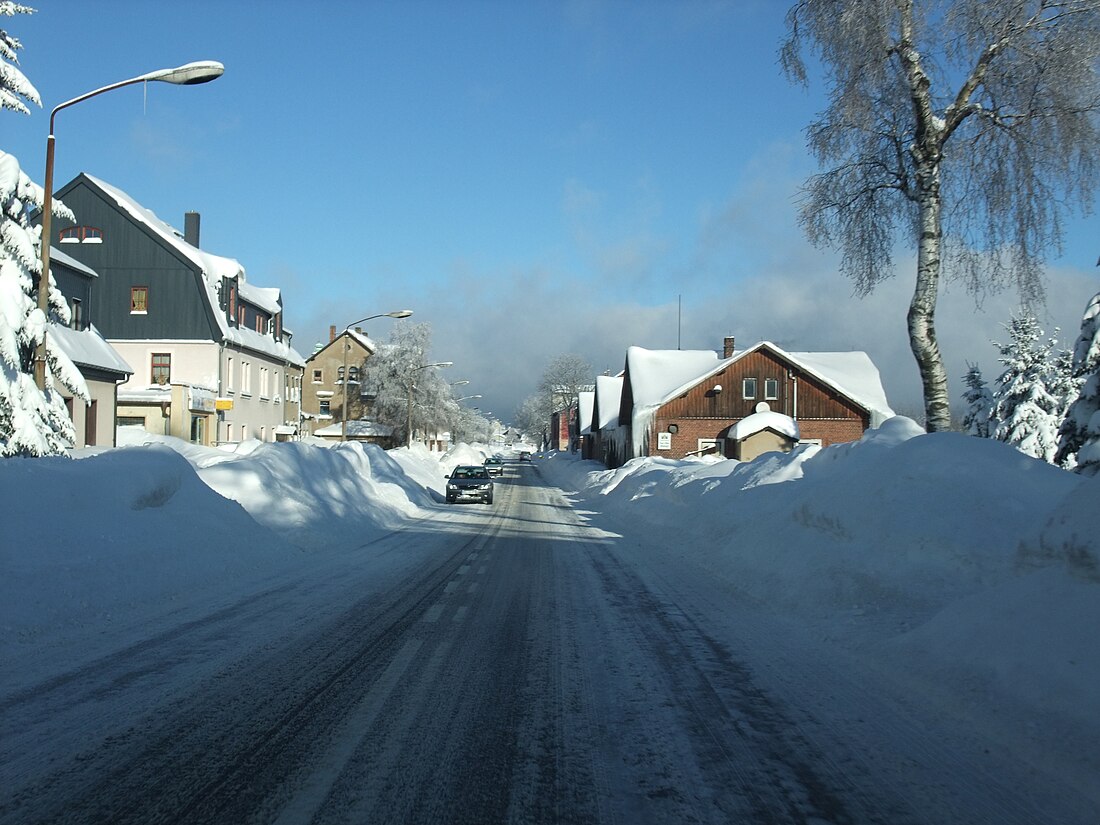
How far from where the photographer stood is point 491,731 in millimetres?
5141

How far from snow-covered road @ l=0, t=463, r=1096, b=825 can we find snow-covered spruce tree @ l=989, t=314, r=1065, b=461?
4245cm

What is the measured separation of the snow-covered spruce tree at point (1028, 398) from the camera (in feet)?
146

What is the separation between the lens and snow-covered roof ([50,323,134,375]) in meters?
29.3

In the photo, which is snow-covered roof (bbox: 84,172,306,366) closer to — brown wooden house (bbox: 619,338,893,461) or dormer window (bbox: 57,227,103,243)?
dormer window (bbox: 57,227,103,243)

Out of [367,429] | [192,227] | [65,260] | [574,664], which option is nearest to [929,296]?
[574,664]

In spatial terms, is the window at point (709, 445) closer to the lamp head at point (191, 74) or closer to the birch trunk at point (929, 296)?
the birch trunk at point (929, 296)

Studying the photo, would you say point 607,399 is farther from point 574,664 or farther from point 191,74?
point 574,664

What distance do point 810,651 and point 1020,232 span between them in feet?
33.3

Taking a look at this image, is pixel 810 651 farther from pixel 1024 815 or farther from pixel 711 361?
pixel 711 361

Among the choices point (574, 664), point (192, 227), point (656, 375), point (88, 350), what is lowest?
point (574, 664)

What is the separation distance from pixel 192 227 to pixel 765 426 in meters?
37.5

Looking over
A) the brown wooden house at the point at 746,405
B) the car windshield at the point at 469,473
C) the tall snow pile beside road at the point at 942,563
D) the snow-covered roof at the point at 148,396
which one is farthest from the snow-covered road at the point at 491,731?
the brown wooden house at the point at 746,405

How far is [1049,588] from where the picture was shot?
6.13m

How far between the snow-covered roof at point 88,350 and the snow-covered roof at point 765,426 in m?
28.8
